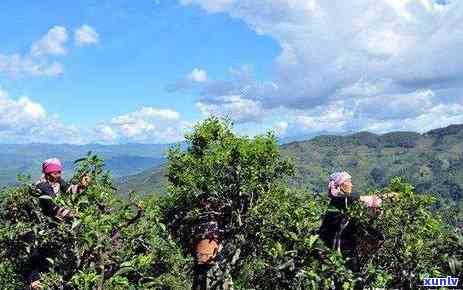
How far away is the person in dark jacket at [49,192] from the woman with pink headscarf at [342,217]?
5.53 m

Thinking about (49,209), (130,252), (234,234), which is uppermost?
(49,209)

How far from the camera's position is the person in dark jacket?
12273 millimetres

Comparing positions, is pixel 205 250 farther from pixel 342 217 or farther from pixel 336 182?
pixel 342 217

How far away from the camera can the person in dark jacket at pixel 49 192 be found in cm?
1227

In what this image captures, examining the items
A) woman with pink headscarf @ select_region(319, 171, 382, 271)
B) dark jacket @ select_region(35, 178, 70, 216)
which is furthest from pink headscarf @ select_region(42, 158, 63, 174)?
woman with pink headscarf @ select_region(319, 171, 382, 271)

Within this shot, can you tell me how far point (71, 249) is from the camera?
1109 centimetres

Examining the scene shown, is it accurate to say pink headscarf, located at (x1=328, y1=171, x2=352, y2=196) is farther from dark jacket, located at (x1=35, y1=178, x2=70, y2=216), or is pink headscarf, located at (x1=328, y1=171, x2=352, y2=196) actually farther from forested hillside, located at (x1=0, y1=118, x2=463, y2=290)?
dark jacket, located at (x1=35, y1=178, x2=70, y2=216)

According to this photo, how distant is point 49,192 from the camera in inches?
510

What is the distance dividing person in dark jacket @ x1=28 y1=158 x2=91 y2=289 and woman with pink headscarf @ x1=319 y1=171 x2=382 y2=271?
553 cm

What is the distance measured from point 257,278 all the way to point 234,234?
13075mm

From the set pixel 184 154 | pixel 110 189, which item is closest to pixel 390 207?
pixel 110 189

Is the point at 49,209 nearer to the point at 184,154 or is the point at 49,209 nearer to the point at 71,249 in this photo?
the point at 71,249

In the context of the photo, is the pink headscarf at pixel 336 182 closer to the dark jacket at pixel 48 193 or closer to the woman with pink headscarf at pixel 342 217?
the woman with pink headscarf at pixel 342 217

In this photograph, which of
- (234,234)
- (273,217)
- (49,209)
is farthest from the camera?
(234,234)
